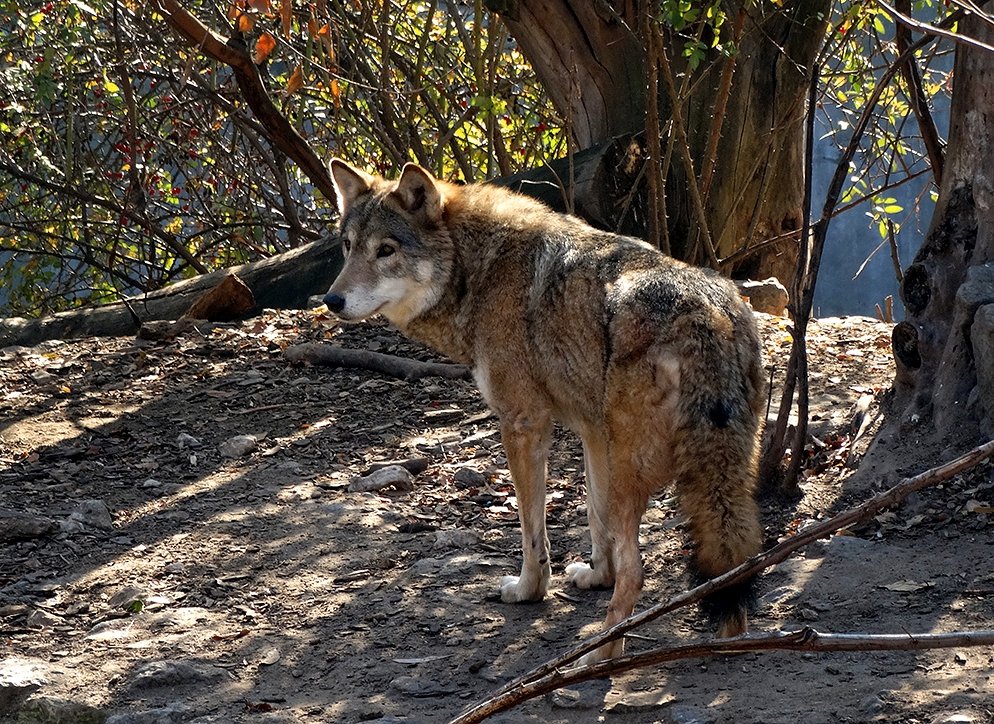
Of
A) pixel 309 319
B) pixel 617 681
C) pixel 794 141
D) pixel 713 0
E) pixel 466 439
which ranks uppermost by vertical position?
pixel 713 0

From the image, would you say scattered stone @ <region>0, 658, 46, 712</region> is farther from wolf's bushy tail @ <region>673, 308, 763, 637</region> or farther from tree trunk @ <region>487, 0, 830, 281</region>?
tree trunk @ <region>487, 0, 830, 281</region>

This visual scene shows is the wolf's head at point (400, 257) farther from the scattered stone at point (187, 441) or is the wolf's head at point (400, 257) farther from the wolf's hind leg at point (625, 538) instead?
the scattered stone at point (187, 441)

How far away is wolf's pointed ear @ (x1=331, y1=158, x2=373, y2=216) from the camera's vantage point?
18.7 feet

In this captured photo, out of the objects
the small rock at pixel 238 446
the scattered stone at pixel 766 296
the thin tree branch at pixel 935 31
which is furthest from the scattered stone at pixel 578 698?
the scattered stone at pixel 766 296

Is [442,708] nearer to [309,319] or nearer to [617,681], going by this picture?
[617,681]

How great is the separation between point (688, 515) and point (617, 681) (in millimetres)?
664

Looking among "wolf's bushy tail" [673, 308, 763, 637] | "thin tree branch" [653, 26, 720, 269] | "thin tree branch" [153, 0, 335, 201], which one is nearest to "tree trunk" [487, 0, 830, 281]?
"thin tree branch" [653, 26, 720, 269]

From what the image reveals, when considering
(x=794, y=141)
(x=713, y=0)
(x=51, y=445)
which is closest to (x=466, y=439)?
(x=51, y=445)

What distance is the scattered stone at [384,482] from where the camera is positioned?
616 centimetres

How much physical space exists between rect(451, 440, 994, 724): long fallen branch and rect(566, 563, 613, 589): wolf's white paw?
2.18 metres

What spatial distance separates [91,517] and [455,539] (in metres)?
1.91

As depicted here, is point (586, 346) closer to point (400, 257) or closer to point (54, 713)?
point (400, 257)

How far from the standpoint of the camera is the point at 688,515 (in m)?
A: 4.02

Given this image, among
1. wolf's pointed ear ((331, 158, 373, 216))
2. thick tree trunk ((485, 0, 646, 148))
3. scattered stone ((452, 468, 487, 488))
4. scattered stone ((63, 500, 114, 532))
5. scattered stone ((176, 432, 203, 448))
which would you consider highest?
thick tree trunk ((485, 0, 646, 148))
